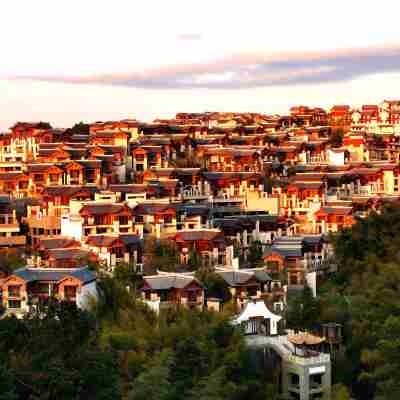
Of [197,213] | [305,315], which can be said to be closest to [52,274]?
[305,315]

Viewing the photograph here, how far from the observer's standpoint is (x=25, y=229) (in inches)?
679

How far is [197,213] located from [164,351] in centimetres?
801

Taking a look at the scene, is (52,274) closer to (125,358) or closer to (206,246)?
(125,358)

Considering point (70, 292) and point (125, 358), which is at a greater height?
point (70, 292)

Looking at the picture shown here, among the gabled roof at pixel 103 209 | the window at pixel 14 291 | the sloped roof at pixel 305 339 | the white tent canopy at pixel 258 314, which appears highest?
the gabled roof at pixel 103 209

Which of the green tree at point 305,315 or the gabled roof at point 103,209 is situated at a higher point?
the gabled roof at point 103,209

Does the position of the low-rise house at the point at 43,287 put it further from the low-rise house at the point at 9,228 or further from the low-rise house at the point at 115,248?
the low-rise house at the point at 9,228

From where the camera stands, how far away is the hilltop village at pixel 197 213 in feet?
41.9

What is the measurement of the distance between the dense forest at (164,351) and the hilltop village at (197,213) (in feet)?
1.16

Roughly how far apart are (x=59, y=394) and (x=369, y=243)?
761 centimetres

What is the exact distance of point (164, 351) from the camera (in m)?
9.73

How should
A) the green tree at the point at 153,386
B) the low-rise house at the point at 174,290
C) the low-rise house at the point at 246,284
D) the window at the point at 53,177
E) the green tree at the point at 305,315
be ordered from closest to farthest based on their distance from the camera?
the green tree at the point at 153,386
the green tree at the point at 305,315
the low-rise house at the point at 174,290
the low-rise house at the point at 246,284
the window at the point at 53,177

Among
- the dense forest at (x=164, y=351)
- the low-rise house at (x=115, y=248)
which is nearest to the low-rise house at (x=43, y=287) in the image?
the dense forest at (x=164, y=351)

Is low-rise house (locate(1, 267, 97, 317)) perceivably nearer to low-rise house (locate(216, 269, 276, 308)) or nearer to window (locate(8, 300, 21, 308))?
window (locate(8, 300, 21, 308))
